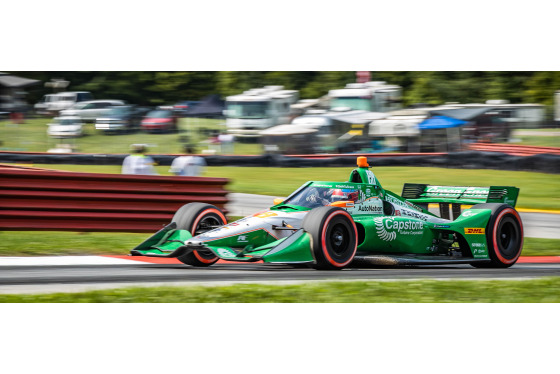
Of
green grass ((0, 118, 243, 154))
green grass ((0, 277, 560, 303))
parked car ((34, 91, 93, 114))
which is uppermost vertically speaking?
parked car ((34, 91, 93, 114))

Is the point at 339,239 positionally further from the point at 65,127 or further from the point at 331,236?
the point at 65,127

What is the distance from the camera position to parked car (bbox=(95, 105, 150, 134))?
52.5 feet

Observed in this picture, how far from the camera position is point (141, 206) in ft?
39.4

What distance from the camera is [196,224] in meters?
9.25

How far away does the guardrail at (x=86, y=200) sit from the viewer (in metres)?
11.3

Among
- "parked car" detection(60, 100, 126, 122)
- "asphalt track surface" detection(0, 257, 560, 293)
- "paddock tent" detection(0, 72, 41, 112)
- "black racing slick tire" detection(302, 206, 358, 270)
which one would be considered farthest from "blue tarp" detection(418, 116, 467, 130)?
"black racing slick tire" detection(302, 206, 358, 270)

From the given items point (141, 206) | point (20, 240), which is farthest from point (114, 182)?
point (20, 240)

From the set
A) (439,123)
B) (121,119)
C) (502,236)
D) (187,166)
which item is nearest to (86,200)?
(187,166)

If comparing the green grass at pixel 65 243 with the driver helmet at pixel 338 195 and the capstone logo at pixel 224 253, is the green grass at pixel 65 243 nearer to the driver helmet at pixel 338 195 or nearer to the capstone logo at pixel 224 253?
the capstone logo at pixel 224 253

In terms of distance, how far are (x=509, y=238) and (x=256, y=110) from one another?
23.2 feet

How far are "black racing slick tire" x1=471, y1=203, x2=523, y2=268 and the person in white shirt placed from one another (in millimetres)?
5957

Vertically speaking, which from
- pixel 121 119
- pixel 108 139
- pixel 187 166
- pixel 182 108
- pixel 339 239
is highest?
pixel 182 108

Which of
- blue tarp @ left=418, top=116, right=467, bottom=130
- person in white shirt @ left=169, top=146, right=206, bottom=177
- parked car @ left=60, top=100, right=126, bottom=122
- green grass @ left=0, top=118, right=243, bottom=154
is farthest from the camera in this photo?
blue tarp @ left=418, top=116, right=467, bottom=130

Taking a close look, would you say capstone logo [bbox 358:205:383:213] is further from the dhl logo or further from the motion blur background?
the motion blur background
